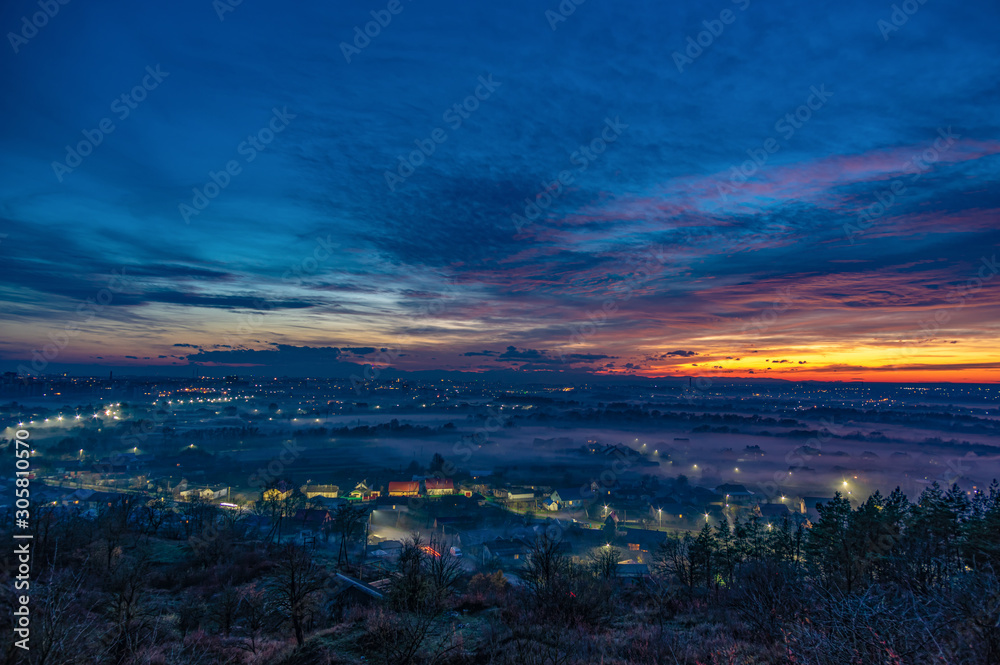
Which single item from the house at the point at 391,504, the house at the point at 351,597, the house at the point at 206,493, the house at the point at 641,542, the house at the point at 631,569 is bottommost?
the house at the point at 391,504

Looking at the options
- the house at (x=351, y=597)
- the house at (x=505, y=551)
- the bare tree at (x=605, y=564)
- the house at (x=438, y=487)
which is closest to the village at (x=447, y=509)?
the house at (x=505, y=551)

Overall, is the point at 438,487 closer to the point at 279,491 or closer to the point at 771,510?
the point at 279,491

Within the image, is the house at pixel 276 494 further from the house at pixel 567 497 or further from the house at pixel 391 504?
the house at pixel 567 497

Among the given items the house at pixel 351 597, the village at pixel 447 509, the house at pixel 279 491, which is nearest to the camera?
the house at pixel 351 597

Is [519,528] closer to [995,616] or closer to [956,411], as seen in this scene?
[995,616]

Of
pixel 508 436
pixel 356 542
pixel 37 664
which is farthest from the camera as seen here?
pixel 508 436

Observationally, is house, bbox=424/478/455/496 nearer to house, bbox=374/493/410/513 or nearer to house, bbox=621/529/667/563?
house, bbox=374/493/410/513

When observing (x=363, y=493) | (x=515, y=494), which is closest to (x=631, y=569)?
(x=515, y=494)

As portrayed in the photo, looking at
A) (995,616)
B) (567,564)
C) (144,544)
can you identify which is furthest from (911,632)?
(144,544)
